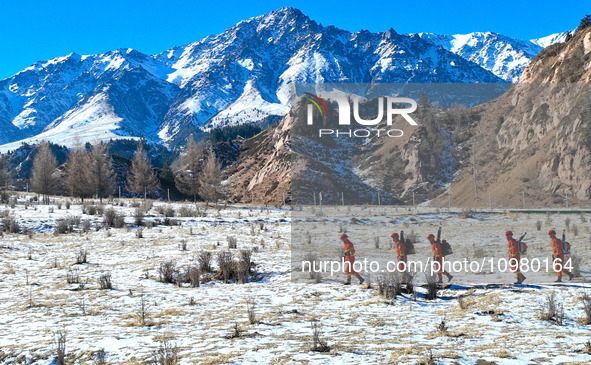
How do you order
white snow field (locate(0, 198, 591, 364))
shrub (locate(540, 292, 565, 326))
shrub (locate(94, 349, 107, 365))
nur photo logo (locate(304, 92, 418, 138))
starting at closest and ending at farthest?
shrub (locate(94, 349, 107, 365)), white snow field (locate(0, 198, 591, 364)), shrub (locate(540, 292, 565, 326)), nur photo logo (locate(304, 92, 418, 138))

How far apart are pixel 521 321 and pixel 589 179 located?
20.3ft

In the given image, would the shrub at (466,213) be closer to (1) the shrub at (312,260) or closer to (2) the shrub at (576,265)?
(2) the shrub at (576,265)

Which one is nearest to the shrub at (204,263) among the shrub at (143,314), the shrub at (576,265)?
the shrub at (143,314)

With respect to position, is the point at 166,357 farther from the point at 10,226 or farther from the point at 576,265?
the point at 10,226

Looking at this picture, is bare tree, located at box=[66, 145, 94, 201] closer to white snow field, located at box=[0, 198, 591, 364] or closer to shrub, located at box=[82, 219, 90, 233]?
shrub, located at box=[82, 219, 90, 233]

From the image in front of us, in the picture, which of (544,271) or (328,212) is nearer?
(544,271)

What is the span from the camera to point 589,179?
11.7 meters

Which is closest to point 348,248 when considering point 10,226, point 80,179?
point 10,226

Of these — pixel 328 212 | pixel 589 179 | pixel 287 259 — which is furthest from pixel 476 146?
pixel 287 259

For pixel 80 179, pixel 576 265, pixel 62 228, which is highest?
pixel 80 179

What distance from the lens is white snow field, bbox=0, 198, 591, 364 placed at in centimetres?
615

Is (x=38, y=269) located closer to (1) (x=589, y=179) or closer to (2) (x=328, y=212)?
(2) (x=328, y=212)

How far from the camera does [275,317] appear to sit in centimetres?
850

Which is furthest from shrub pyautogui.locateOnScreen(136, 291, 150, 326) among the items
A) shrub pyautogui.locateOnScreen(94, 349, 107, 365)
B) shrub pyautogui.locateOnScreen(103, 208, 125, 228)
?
shrub pyautogui.locateOnScreen(103, 208, 125, 228)
